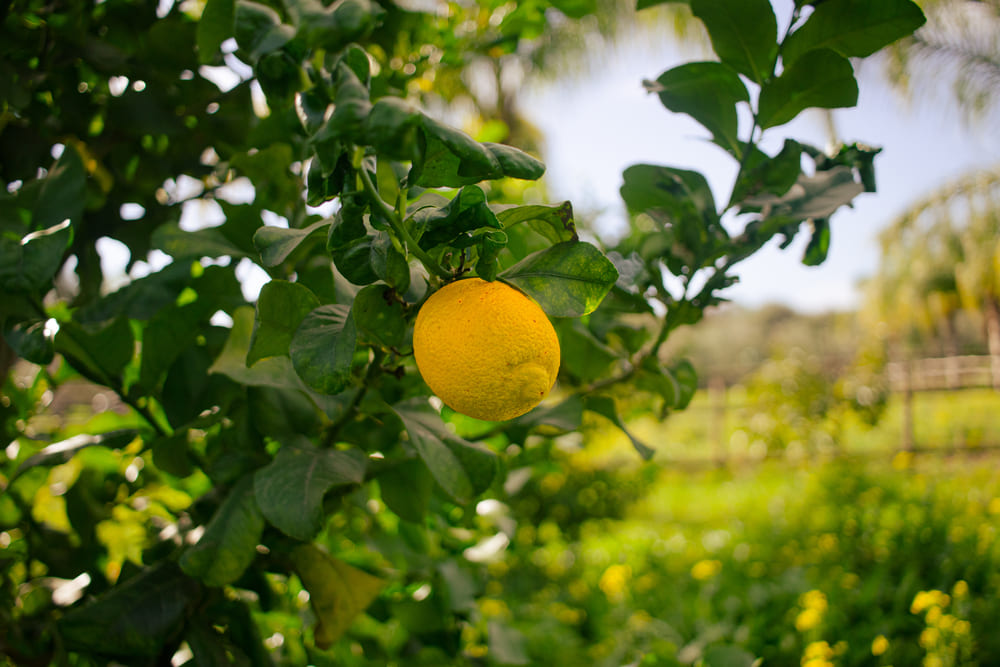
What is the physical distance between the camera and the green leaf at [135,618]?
542 millimetres

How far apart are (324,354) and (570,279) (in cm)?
16

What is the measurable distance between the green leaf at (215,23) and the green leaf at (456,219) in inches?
9.4

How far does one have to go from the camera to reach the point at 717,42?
532 millimetres

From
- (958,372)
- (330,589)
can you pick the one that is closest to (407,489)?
(330,589)

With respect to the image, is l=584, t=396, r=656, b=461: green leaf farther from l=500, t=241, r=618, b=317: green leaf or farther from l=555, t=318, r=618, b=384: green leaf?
l=500, t=241, r=618, b=317: green leaf

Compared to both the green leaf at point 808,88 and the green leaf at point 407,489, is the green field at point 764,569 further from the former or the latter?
the green leaf at point 808,88

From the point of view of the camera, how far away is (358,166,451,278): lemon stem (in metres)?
0.33

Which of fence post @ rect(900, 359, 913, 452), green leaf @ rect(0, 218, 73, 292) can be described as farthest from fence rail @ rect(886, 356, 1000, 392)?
green leaf @ rect(0, 218, 73, 292)

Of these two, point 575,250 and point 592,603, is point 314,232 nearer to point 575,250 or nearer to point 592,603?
point 575,250

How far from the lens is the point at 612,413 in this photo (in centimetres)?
66

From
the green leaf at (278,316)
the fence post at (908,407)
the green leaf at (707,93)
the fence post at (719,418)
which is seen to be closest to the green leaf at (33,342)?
the green leaf at (278,316)

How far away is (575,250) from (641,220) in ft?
3.81

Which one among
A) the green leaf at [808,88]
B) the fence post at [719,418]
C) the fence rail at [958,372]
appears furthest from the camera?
the fence rail at [958,372]

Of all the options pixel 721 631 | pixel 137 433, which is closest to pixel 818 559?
pixel 721 631
